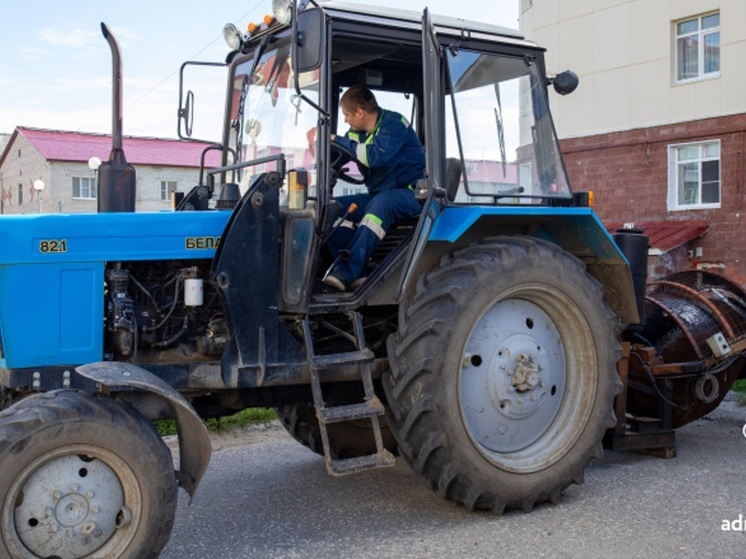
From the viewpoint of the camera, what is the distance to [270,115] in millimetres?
5508

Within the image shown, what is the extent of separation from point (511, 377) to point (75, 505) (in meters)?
2.50

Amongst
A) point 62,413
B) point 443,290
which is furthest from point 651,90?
point 62,413

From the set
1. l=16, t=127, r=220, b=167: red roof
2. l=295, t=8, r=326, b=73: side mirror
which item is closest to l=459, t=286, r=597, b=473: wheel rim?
l=295, t=8, r=326, b=73: side mirror

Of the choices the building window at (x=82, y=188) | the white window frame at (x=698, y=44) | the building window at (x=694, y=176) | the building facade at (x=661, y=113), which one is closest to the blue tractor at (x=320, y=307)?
the building facade at (x=661, y=113)

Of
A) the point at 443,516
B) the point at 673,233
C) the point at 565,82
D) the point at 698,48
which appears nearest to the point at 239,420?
the point at 443,516

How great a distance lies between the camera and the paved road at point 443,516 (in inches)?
179

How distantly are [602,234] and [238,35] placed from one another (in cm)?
257

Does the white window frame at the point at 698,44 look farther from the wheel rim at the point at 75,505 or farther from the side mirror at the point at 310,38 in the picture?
the wheel rim at the point at 75,505

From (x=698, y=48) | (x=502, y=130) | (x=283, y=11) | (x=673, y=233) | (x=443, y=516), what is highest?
(x=698, y=48)

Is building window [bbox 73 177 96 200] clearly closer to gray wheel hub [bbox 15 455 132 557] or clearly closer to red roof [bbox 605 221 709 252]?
red roof [bbox 605 221 709 252]

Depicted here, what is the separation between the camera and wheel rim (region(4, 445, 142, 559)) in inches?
152

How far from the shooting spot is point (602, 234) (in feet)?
18.5

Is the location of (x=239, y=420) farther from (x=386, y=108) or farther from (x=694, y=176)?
(x=694, y=176)

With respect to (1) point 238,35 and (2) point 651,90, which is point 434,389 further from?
(2) point 651,90
